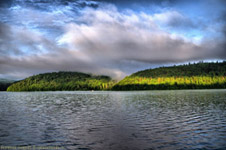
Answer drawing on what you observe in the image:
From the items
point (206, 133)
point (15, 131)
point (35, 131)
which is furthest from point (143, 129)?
point (15, 131)

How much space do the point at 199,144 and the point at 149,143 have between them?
4.77 m

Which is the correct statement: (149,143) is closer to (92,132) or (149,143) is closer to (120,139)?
(120,139)

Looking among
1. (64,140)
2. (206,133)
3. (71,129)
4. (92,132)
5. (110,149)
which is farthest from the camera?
(71,129)

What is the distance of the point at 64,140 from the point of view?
21.4 metres

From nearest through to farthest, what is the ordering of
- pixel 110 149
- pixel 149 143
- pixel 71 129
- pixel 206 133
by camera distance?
pixel 110 149 → pixel 149 143 → pixel 206 133 → pixel 71 129

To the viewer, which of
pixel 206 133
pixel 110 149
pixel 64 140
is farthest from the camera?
pixel 206 133

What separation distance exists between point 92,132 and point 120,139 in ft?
15.6

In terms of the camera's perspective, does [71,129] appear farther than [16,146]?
Yes

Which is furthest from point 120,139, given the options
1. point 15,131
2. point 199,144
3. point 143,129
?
point 15,131

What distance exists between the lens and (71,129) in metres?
26.9

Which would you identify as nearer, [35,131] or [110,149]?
[110,149]

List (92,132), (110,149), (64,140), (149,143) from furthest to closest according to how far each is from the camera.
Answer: (92,132) < (64,140) < (149,143) < (110,149)

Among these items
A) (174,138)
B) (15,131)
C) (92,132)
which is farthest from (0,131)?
(174,138)

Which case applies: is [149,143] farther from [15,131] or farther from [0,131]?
[0,131]
